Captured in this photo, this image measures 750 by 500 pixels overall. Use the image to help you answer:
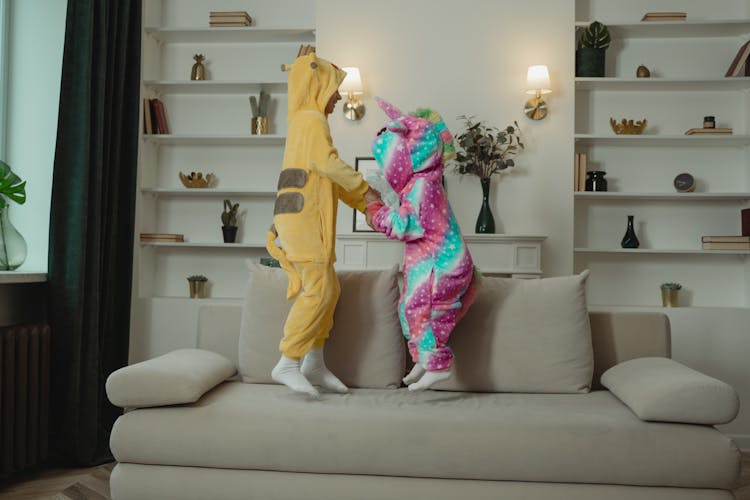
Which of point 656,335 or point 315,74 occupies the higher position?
point 315,74

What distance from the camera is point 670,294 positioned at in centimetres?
454

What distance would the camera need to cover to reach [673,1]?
15.7 feet

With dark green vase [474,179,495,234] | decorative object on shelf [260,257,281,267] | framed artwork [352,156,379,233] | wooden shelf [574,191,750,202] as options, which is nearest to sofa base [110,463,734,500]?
decorative object on shelf [260,257,281,267]

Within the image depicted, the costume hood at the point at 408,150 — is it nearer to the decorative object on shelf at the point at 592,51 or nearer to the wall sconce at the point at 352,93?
the wall sconce at the point at 352,93

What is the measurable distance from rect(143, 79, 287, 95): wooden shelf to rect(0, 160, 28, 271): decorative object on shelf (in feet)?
5.39

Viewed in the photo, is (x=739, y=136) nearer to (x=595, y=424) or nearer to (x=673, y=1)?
(x=673, y=1)

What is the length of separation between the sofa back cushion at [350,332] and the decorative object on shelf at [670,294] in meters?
2.33

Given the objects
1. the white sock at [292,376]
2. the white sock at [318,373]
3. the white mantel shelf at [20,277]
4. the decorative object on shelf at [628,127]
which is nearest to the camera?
the white sock at [292,376]

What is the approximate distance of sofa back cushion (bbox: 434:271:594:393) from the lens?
9.23 ft

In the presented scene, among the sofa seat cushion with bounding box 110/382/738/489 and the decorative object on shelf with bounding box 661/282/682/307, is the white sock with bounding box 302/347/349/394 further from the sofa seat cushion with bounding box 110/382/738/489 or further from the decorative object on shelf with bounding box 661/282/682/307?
the decorative object on shelf with bounding box 661/282/682/307

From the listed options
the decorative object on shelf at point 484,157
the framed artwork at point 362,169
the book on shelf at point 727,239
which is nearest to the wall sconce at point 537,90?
the decorative object on shelf at point 484,157

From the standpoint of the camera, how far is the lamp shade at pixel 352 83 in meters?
4.57

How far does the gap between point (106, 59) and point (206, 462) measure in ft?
8.00

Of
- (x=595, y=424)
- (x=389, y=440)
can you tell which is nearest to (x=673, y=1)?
(x=595, y=424)
